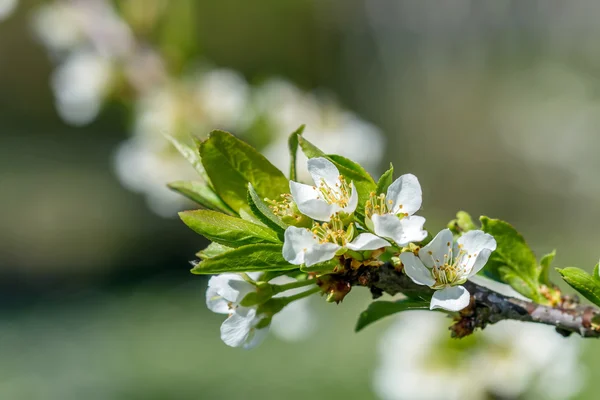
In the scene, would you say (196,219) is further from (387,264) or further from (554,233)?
(554,233)

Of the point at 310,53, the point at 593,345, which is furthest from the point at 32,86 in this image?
the point at 593,345

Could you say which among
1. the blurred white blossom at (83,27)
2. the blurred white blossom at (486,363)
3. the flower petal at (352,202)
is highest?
the blurred white blossom at (83,27)

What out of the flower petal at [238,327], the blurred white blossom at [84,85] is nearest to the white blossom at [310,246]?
the flower petal at [238,327]

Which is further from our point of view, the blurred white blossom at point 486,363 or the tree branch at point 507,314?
the blurred white blossom at point 486,363

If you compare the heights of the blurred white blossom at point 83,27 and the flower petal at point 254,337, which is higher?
the blurred white blossom at point 83,27

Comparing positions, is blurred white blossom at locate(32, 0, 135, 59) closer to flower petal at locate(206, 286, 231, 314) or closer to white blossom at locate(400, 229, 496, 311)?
flower petal at locate(206, 286, 231, 314)

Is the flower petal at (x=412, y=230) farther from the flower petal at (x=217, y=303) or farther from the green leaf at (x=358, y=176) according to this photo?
the flower petal at (x=217, y=303)

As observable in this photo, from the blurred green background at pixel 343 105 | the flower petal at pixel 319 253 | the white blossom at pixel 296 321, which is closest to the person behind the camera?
the flower petal at pixel 319 253

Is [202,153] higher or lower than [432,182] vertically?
higher
